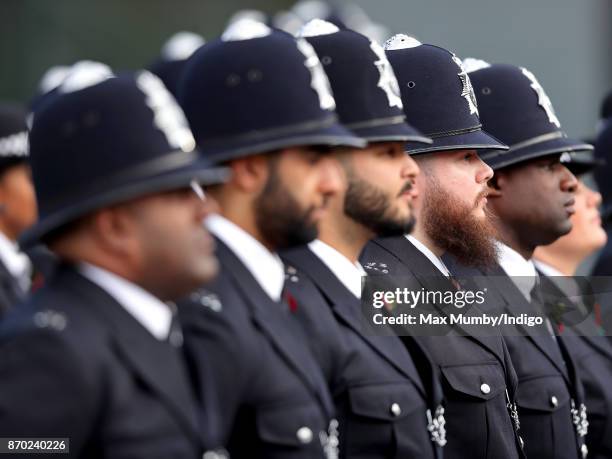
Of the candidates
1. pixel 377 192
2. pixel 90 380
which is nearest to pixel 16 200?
pixel 377 192

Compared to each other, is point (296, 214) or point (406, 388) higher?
point (296, 214)

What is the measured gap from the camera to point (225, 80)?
14.2 ft

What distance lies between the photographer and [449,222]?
18.4ft

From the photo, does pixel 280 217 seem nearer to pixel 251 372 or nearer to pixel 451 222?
pixel 251 372

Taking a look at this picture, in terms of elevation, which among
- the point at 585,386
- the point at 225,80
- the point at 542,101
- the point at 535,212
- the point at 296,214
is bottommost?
the point at 585,386

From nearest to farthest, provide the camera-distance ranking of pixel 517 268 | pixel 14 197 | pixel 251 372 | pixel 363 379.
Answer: pixel 251 372, pixel 363 379, pixel 517 268, pixel 14 197

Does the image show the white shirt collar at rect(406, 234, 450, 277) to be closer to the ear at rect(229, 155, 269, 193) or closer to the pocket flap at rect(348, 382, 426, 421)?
the pocket flap at rect(348, 382, 426, 421)

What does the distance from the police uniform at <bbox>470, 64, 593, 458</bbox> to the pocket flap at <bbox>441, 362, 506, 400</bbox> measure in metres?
0.42

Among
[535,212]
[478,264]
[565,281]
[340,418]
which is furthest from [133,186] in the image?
[565,281]

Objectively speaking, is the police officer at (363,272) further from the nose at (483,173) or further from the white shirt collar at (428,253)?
the nose at (483,173)

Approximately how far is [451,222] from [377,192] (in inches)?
34.3

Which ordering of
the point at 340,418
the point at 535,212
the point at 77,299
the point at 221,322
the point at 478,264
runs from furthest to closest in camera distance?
1. the point at 535,212
2. the point at 478,264
3. the point at 340,418
4. the point at 221,322
5. the point at 77,299

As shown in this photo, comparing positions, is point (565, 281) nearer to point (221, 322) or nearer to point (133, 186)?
point (221, 322)

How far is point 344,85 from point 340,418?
1087 millimetres
